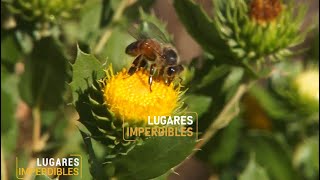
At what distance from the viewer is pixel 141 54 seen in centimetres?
125

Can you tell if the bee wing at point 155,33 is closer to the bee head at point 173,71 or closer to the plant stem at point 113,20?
the bee head at point 173,71

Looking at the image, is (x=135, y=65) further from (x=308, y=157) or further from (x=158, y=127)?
(x=308, y=157)

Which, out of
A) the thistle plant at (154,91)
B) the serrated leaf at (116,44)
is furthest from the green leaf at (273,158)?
the serrated leaf at (116,44)

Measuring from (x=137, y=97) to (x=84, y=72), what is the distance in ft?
0.33

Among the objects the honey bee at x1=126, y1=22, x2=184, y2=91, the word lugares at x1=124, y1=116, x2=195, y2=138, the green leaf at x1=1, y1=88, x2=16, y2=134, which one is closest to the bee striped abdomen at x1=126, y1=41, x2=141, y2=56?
the honey bee at x1=126, y1=22, x2=184, y2=91

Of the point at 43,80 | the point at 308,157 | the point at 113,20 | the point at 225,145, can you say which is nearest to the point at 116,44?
the point at 113,20

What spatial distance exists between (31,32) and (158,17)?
0.29 meters

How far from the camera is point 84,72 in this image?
1.21 meters

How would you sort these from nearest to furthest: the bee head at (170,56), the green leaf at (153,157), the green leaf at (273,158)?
1. the green leaf at (153,157)
2. the bee head at (170,56)
3. the green leaf at (273,158)

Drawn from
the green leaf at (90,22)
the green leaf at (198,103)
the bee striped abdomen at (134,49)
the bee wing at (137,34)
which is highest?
the green leaf at (90,22)

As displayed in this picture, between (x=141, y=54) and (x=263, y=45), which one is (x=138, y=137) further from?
(x=263, y=45)

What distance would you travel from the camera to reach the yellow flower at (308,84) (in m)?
1.85

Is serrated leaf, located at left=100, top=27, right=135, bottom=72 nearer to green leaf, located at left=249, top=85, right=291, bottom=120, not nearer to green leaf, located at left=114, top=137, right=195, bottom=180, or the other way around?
green leaf, located at left=114, top=137, right=195, bottom=180

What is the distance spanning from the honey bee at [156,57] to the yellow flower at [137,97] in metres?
0.01
